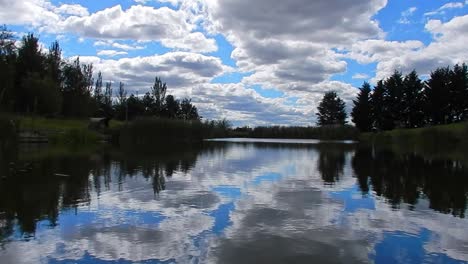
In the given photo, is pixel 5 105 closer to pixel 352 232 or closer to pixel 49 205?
pixel 49 205

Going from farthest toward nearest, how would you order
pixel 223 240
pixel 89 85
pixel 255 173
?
pixel 89 85 → pixel 255 173 → pixel 223 240

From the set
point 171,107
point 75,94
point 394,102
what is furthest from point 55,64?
point 394,102

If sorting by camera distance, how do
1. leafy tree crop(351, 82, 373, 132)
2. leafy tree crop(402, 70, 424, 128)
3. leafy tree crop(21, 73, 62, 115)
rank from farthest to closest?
leafy tree crop(351, 82, 373, 132), leafy tree crop(402, 70, 424, 128), leafy tree crop(21, 73, 62, 115)

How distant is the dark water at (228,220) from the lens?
7.22m

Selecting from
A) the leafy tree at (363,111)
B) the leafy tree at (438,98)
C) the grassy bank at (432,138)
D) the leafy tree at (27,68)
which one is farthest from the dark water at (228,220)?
the leafy tree at (363,111)

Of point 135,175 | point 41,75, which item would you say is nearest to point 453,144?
point 135,175

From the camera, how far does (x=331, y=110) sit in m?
114

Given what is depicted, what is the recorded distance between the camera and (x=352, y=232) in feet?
29.0

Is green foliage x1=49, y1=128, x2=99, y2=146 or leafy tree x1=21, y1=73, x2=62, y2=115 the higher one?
leafy tree x1=21, y1=73, x2=62, y2=115

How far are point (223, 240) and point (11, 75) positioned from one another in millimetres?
60198

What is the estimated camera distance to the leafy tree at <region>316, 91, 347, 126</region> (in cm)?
11288

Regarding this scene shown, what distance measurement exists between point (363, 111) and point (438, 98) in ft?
53.2

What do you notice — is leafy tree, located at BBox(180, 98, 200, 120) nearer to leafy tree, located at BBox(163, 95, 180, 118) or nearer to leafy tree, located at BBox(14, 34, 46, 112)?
leafy tree, located at BBox(163, 95, 180, 118)

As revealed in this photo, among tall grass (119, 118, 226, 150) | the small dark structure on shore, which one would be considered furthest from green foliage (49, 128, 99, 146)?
the small dark structure on shore
